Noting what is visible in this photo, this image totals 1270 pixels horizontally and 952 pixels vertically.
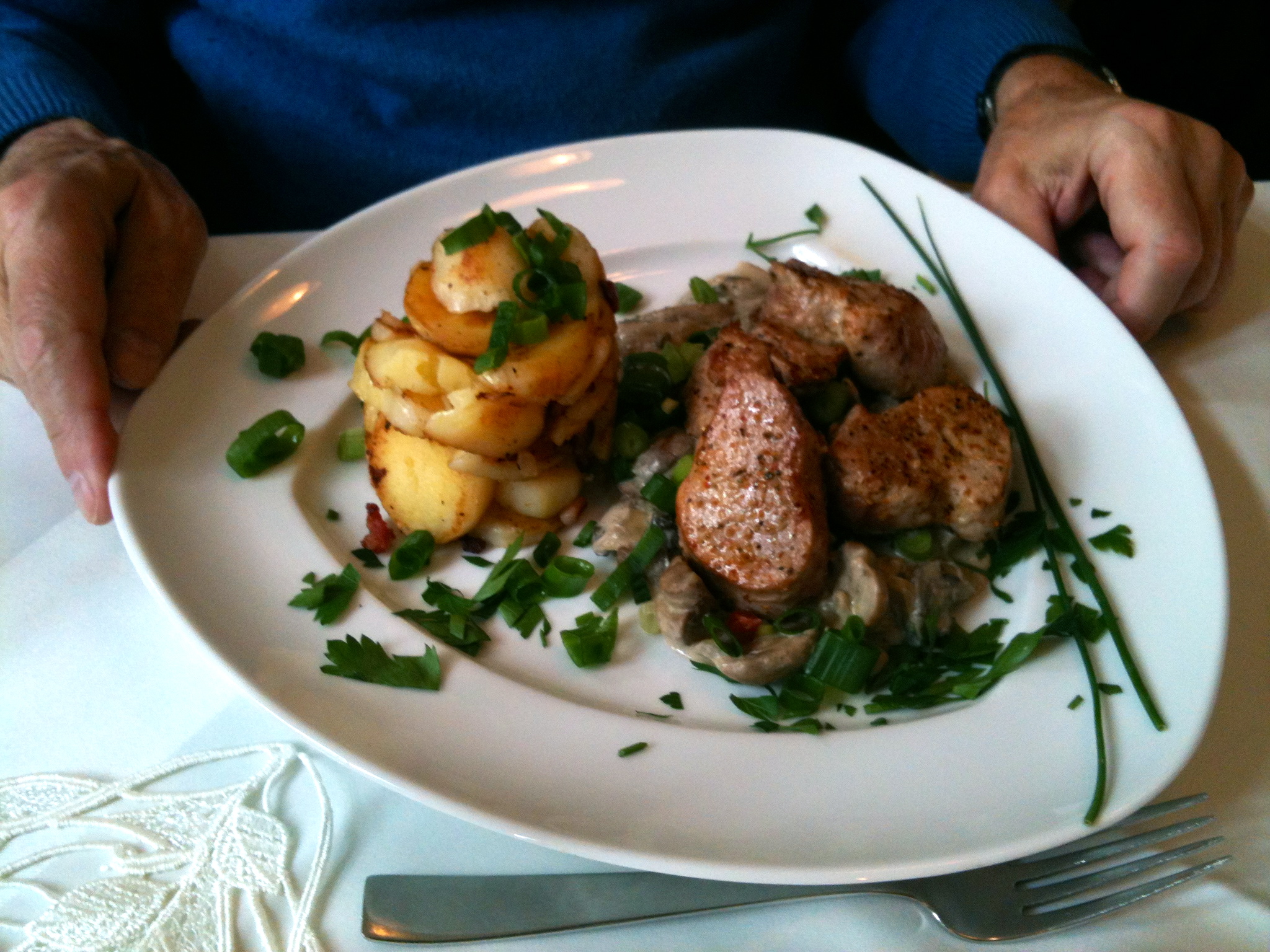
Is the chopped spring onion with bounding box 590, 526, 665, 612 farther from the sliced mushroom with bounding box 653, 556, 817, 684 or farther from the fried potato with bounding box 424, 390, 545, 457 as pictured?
the fried potato with bounding box 424, 390, 545, 457

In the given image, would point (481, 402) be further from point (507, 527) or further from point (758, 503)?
point (758, 503)

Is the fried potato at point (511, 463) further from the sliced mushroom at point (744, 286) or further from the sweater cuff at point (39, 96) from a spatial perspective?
the sweater cuff at point (39, 96)

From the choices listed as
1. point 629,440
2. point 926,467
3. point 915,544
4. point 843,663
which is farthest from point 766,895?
point 629,440

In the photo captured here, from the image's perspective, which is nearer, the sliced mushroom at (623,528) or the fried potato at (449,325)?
the fried potato at (449,325)

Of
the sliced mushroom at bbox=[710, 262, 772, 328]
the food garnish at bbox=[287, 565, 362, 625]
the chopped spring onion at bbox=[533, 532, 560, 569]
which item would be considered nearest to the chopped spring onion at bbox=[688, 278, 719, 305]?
the sliced mushroom at bbox=[710, 262, 772, 328]

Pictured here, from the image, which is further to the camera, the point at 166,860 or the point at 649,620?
the point at 649,620

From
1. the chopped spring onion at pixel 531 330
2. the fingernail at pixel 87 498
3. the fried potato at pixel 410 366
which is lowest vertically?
the fingernail at pixel 87 498

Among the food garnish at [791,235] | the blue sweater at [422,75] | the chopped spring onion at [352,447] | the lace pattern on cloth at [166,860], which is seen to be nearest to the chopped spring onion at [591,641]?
the lace pattern on cloth at [166,860]
